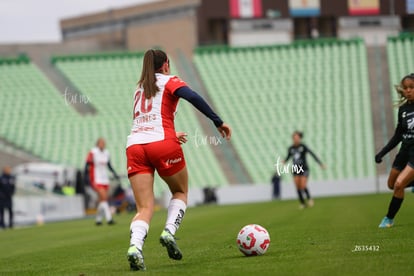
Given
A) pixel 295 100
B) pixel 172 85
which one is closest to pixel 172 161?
pixel 172 85

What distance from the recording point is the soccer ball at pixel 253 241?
33.8ft

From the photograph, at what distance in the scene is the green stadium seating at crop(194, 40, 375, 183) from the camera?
133ft

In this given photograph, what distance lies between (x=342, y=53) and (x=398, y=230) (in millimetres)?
35505

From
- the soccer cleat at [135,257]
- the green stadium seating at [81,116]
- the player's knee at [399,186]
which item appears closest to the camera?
the soccer cleat at [135,257]

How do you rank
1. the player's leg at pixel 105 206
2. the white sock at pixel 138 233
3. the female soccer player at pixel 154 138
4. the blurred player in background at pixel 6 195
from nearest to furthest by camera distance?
the white sock at pixel 138 233, the female soccer player at pixel 154 138, the player's leg at pixel 105 206, the blurred player in background at pixel 6 195

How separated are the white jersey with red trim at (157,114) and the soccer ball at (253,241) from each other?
5.13 ft

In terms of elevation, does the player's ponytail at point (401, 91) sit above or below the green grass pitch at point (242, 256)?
above

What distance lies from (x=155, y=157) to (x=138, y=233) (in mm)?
806

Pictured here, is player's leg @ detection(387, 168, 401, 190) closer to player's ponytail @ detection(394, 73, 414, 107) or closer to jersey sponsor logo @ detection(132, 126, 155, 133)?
player's ponytail @ detection(394, 73, 414, 107)

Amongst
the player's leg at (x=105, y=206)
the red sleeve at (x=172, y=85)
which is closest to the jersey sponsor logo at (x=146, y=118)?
the red sleeve at (x=172, y=85)

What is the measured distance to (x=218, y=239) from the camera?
14.0 m

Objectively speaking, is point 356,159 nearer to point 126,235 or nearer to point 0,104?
point 0,104

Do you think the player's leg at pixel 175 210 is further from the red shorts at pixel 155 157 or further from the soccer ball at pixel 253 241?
the soccer ball at pixel 253 241

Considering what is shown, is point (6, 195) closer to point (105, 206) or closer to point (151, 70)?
point (105, 206)
